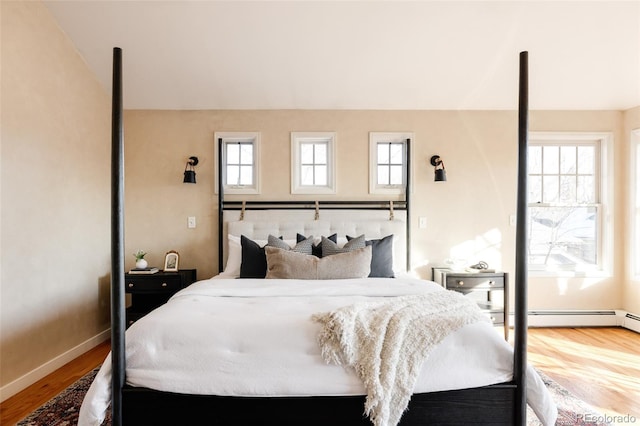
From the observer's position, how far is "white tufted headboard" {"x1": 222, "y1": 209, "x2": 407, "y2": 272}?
396cm

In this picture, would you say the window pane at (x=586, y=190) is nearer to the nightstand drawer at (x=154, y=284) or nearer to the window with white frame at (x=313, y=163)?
the window with white frame at (x=313, y=163)

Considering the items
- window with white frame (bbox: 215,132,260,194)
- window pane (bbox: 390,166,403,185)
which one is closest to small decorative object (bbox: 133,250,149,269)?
window with white frame (bbox: 215,132,260,194)

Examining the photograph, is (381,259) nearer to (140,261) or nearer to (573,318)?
(140,261)

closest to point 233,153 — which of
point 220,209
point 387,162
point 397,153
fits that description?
point 220,209

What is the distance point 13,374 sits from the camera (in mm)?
2664

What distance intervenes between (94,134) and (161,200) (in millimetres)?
857

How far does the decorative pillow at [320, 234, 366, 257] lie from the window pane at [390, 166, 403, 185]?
1040 mm

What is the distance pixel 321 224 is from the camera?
13.1 feet

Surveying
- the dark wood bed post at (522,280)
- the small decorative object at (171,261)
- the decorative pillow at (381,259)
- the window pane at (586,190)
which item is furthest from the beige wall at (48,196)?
the window pane at (586,190)

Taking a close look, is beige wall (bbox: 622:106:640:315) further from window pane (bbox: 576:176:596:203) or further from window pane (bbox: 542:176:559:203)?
window pane (bbox: 542:176:559:203)

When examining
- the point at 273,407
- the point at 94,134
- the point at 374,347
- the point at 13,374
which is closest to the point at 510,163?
the point at 374,347

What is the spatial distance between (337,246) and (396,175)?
1.25 metres

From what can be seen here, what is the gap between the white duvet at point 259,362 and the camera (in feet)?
5.69

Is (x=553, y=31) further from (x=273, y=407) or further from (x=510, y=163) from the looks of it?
(x=273, y=407)
